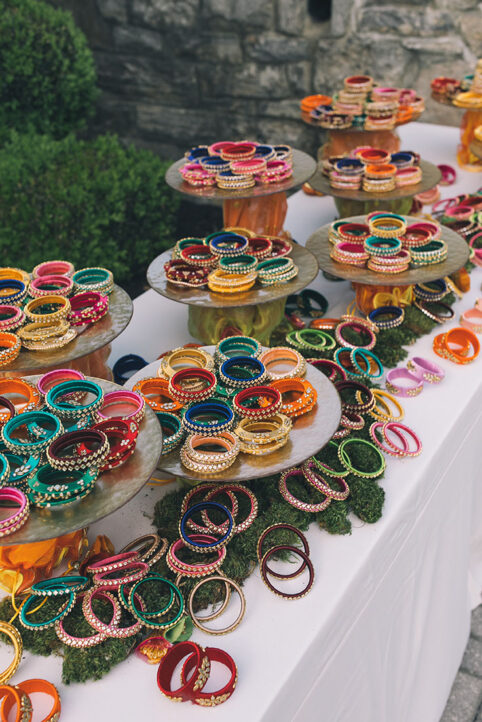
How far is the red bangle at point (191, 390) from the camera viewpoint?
1.44 m

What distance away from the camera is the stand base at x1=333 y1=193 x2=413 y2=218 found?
8.07 feet

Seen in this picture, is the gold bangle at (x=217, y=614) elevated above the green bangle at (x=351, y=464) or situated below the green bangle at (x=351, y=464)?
below

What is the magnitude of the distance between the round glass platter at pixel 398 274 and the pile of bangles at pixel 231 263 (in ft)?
0.42

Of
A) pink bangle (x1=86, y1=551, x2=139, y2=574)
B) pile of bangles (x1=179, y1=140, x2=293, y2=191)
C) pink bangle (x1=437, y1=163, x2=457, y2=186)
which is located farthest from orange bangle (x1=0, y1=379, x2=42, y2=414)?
pink bangle (x1=437, y1=163, x2=457, y2=186)

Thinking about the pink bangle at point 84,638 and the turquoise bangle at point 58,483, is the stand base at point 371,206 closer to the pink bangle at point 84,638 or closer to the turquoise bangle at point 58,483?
the turquoise bangle at point 58,483

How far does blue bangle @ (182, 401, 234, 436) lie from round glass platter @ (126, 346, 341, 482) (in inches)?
2.4

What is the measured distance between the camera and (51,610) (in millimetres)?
1184

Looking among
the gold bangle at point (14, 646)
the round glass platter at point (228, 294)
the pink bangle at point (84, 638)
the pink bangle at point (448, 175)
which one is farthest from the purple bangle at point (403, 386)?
the pink bangle at point (448, 175)

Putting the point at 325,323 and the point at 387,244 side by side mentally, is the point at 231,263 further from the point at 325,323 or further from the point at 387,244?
the point at 387,244

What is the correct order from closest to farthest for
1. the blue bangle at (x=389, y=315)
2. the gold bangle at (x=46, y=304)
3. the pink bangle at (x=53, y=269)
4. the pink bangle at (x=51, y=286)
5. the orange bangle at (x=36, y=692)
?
the orange bangle at (x=36, y=692) → the gold bangle at (x=46, y=304) → the pink bangle at (x=51, y=286) → the pink bangle at (x=53, y=269) → the blue bangle at (x=389, y=315)

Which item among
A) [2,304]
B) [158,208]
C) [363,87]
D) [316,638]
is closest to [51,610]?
[316,638]

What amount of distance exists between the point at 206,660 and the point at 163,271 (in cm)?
112

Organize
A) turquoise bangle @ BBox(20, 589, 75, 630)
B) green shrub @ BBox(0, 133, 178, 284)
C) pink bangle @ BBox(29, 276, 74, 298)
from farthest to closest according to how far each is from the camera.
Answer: green shrub @ BBox(0, 133, 178, 284) < pink bangle @ BBox(29, 276, 74, 298) < turquoise bangle @ BBox(20, 589, 75, 630)

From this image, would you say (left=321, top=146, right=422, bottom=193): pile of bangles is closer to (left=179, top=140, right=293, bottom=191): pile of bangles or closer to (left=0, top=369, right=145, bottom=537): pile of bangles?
(left=179, top=140, right=293, bottom=191): pile of bangles
